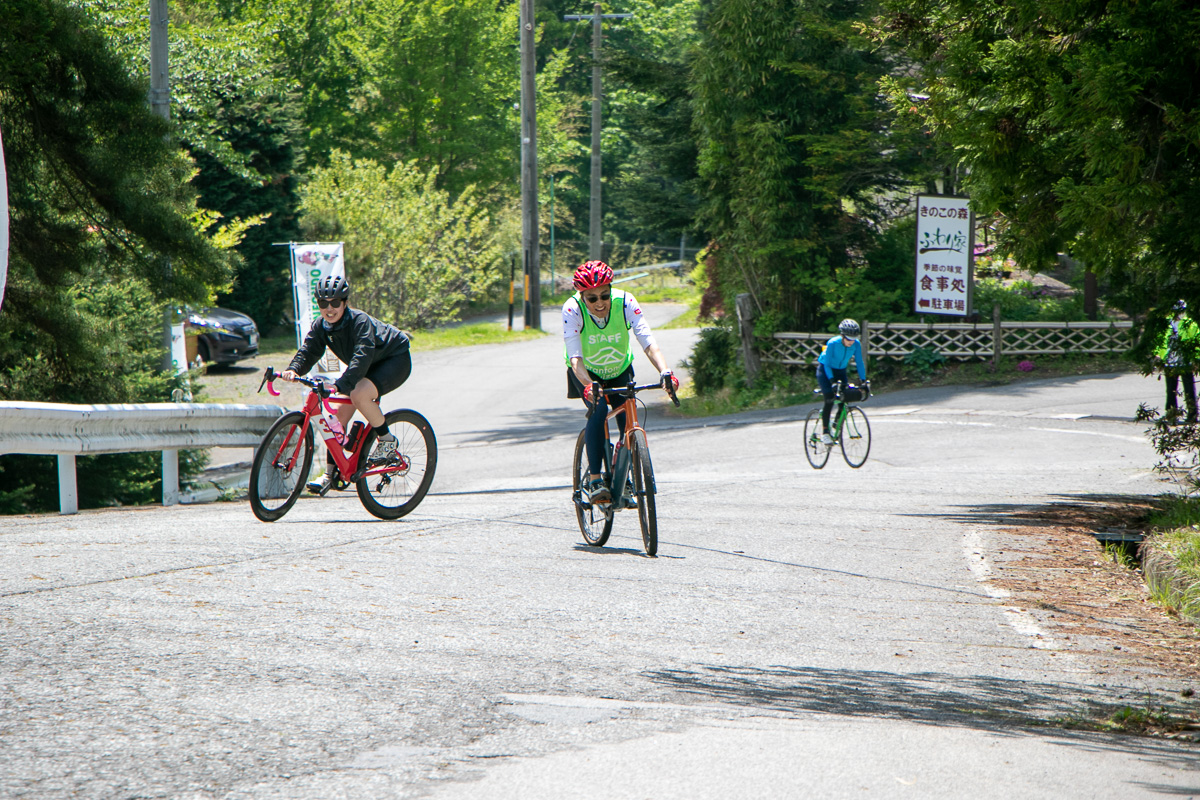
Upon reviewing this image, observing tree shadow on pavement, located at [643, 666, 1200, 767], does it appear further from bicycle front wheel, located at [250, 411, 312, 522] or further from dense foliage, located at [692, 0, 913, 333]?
dense foliage, located at [692, 0, 913, 333]

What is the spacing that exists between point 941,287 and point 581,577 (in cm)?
1865

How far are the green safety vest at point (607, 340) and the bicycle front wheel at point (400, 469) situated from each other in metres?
1.61

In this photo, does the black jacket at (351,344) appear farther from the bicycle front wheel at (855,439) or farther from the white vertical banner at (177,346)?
the white vertical banner at (177,346)

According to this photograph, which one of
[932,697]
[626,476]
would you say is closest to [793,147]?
[626,476]

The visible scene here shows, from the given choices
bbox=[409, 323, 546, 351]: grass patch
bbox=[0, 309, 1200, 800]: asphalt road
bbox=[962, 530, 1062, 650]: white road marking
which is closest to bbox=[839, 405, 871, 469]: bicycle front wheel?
bbox=[0, 309, 1200, 800]: asphalt road

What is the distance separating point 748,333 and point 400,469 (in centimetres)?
1698

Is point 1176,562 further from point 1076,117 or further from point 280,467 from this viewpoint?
point 280,467

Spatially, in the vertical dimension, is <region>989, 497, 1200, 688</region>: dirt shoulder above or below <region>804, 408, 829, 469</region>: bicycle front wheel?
below

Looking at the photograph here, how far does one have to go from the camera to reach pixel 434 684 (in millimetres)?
4645

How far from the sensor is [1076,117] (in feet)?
24.3

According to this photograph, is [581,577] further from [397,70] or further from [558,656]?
[397,70]

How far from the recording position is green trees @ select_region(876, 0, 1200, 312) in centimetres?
716

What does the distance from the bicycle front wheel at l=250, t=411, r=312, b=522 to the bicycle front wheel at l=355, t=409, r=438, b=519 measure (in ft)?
1.46

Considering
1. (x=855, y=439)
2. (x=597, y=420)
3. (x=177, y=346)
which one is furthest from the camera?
(x=177, y=346)
